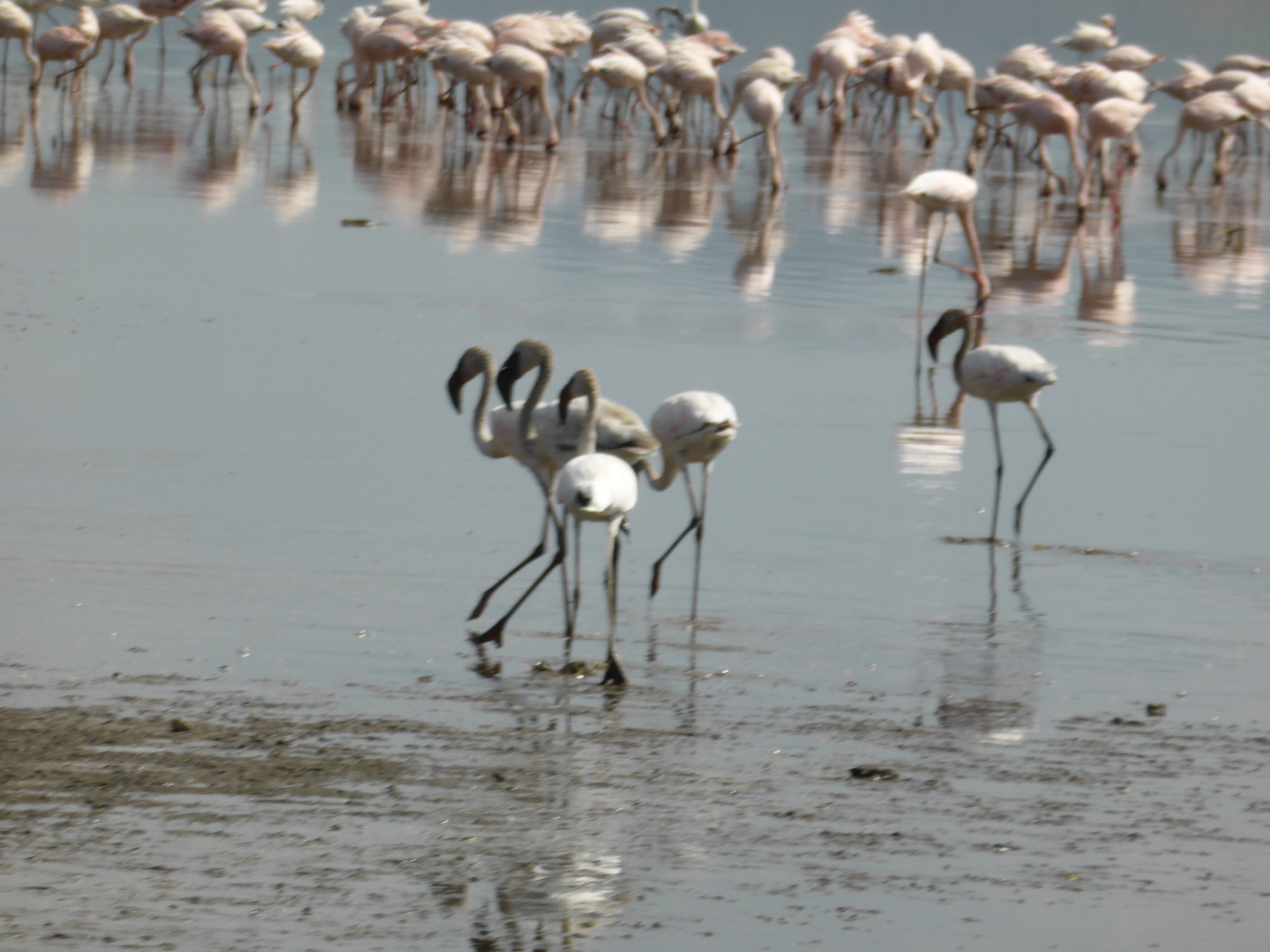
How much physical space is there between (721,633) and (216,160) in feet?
50.1

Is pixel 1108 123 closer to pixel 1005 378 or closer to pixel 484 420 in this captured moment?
pixel 1005 378

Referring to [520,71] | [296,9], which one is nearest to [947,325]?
[520,71]

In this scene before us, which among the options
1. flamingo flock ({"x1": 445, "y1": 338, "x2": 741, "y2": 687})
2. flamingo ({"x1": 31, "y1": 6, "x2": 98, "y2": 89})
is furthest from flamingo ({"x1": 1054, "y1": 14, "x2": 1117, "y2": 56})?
flamingo flock ({"x1": 445, "y1": 338, "x2": 741, "y2": 687})

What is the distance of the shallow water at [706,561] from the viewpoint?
15.8ft

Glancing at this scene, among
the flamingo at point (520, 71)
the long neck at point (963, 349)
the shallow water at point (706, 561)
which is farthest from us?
the flamingo at point (520, 71)

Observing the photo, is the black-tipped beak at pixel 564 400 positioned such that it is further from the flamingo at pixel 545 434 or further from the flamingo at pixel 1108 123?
the flamingo at pixel 1108 123

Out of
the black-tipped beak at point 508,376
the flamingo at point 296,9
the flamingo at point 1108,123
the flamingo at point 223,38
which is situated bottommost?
the black-tipped beak at point 508,376

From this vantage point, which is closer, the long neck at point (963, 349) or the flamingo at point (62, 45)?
the long neck at point (963, 349)

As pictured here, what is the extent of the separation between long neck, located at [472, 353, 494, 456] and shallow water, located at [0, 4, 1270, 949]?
1.66 feet

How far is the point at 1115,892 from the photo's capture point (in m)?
4.72

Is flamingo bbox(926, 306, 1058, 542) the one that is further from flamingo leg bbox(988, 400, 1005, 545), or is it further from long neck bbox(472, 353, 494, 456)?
long neck bbox(472, 353, 494, 456)

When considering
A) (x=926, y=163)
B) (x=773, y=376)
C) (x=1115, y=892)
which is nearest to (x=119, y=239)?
(x=773, y=376)

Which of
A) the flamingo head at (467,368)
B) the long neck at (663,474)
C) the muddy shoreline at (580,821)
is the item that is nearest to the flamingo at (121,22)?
the long neck at (663,474)

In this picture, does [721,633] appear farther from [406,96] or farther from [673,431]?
[406,96]
